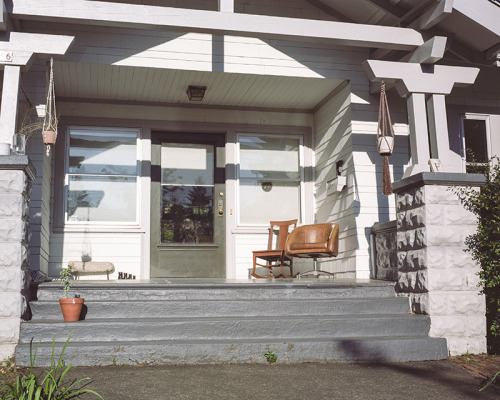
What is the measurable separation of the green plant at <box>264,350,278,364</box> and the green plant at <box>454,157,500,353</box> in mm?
1928

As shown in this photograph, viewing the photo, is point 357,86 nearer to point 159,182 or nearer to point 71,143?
point 159,182

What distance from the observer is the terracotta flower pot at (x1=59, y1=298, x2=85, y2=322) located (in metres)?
4.55

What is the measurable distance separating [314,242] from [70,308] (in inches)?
128

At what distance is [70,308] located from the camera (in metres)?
4.55

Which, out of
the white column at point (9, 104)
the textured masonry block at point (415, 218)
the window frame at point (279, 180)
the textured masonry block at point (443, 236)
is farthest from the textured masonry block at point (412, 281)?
the white column at point (9, 104)

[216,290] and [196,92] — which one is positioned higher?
[196,92]

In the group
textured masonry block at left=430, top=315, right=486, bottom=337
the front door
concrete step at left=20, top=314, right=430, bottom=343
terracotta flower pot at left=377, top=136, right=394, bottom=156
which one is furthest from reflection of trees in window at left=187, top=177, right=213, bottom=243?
textured masonry block at left=430, top=315, right=486, bottom=337

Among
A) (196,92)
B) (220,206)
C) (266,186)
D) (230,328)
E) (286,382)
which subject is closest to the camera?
(286,382)

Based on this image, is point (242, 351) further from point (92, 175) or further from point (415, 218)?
point (92, 175)

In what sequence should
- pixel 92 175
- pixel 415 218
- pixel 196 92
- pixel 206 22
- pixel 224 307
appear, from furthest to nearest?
pixel 92 175
pixel 196 92
pixel 206 22
pixel 415 218
pixel 224 307

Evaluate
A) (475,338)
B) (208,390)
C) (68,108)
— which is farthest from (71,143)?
(475,338)

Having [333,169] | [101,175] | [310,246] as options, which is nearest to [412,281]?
[310,246]

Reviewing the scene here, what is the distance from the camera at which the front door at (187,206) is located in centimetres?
760

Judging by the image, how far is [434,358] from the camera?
4.78 m
